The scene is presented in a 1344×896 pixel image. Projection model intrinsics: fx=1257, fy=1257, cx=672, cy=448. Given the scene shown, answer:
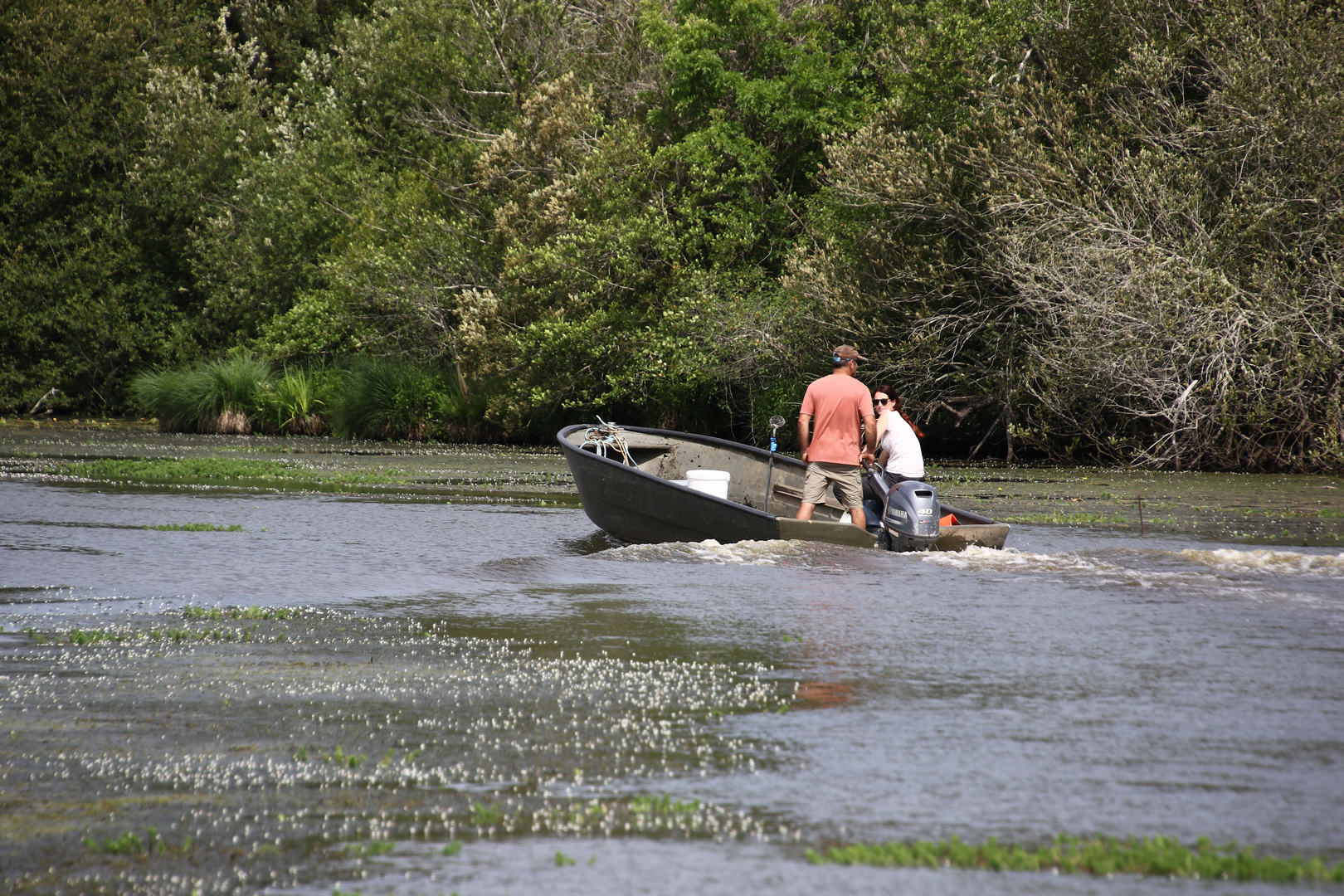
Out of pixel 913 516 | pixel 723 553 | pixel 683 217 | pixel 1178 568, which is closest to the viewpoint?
pixel 1178 568

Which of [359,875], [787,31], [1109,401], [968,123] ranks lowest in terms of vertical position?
[359,875]

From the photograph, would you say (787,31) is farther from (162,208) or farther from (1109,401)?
(162,208)

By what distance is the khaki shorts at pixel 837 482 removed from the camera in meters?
11.6

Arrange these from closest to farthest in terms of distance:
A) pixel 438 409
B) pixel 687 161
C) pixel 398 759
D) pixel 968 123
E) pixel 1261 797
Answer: pixel 1261 797 < pixel 398 759 < pixel 968 123 < pixel 687 161 < pixel 438 409

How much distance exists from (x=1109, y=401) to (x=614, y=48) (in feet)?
68.9

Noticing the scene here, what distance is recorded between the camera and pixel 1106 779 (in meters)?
4.35

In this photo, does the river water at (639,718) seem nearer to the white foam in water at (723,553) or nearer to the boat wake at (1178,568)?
the boat wake at (1178,568)

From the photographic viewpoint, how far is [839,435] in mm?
11508

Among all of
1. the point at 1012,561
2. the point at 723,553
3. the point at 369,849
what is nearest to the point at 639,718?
the point at 369,849

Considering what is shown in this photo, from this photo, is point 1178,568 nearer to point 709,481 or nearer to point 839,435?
point 839,435

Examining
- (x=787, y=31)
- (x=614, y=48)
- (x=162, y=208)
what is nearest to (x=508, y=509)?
(x=787, y=31)

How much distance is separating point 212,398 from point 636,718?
1234 inches

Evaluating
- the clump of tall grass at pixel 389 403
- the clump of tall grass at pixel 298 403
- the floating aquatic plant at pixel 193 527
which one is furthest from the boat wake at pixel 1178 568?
the clump of tall grass at pixel 298 403

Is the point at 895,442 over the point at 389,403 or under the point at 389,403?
under
